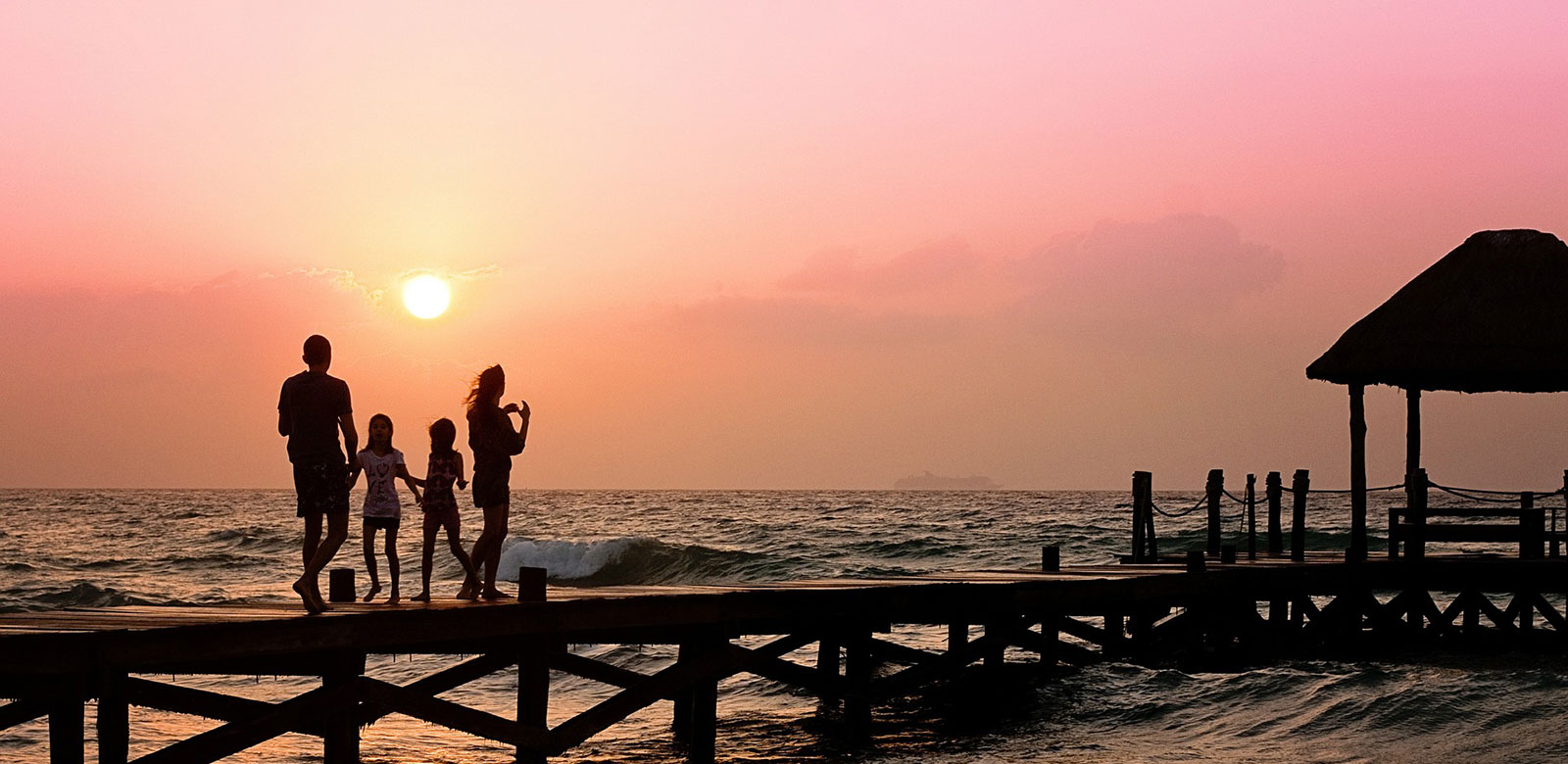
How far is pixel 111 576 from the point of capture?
43.6 meters

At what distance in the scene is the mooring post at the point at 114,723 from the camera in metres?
8.52

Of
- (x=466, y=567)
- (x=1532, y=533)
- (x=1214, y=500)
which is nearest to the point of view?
(x=466, y=567)

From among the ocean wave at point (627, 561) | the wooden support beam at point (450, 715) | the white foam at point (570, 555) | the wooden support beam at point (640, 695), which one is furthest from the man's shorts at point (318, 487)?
the white foam at point (570, 555)

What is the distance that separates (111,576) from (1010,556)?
84.8 ft

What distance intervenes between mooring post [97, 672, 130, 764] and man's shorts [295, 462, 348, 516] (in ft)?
4.36

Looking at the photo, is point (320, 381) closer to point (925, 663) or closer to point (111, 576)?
point (925, 663)

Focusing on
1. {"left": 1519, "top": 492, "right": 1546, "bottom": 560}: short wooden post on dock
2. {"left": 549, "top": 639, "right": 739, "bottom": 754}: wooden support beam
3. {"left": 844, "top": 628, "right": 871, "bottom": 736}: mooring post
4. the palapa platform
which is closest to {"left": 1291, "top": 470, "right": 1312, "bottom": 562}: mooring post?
the palapa platform

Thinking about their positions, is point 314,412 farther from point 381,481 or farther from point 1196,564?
point 1196,564

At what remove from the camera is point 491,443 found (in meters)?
10.7

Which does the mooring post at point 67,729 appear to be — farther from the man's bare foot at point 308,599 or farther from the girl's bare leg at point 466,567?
the girl's bare leg at point 466,567

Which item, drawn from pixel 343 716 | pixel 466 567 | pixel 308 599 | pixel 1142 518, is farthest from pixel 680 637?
pixel 1142 518

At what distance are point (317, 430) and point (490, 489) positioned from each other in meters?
1.86

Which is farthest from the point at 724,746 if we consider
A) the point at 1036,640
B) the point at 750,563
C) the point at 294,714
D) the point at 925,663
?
the point at 750,563

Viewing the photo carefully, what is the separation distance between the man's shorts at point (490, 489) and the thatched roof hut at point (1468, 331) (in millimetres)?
12247
